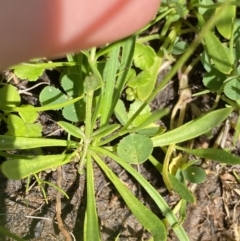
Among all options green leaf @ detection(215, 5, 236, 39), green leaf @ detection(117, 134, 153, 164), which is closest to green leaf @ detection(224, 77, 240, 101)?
green leaf @ detection(215, 5, 236, 39)

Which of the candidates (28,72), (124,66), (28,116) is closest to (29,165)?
(28,116)

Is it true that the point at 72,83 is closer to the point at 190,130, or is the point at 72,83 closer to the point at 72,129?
the point at 72,129

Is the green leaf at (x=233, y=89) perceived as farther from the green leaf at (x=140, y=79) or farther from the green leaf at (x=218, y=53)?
the green leaf at (x=140, y=79)

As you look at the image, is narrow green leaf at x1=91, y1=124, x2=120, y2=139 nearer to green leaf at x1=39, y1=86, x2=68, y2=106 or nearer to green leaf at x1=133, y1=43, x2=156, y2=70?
green leaf at x1=39, y1=86, x2=68, y2=106

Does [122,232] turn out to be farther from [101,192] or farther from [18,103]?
[18,103]

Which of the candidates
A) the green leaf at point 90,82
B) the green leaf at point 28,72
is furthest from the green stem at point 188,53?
the green leaf at point 28,72
